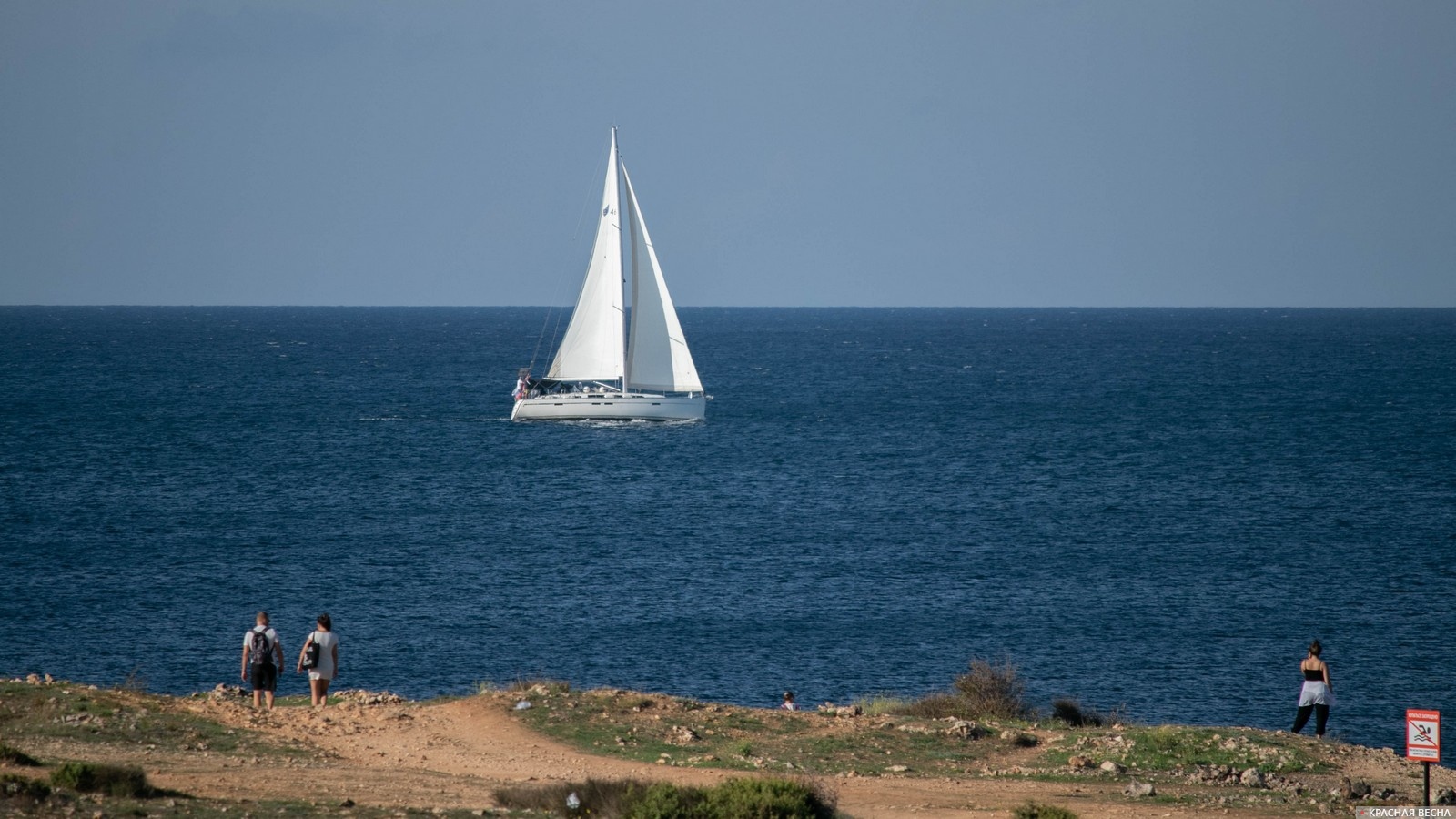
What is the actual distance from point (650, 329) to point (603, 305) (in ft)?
10.3

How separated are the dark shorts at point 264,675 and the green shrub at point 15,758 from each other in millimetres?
5187

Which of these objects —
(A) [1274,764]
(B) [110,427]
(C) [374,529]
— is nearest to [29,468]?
(B) [110,427]

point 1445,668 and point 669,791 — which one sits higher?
point 669,791

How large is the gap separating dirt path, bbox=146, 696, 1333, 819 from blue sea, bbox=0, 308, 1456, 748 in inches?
419

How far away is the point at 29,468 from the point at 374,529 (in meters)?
22.3

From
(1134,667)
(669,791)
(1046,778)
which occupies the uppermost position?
(669,791)

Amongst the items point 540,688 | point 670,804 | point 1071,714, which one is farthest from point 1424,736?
point 540,688

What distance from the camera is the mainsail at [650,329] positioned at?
239ft

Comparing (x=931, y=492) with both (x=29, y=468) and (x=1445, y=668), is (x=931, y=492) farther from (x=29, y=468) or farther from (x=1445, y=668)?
(x=29, y=468)

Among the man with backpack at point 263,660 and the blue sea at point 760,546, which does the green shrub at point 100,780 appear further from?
the blue sea at point 760,546

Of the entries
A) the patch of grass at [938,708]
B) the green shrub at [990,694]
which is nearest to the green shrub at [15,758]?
the patch of grass at [938,708]

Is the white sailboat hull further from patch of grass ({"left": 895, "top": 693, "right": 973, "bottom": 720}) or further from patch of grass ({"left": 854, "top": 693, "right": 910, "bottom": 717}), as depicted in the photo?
patch of grass ({"left": 854, "top": 693, "right": 910, "bottom": 717})

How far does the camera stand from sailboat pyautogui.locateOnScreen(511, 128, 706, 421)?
2879 inches

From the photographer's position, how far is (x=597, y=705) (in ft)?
70.4
